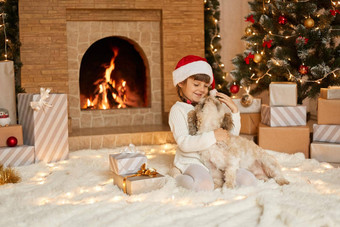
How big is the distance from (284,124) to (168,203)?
1695 millimetres

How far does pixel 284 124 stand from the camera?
10.9ft

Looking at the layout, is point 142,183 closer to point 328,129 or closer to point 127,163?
point 127,163

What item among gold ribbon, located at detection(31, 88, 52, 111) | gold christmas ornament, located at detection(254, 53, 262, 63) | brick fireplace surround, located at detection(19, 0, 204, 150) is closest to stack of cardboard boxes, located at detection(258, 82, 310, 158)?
gold christmas ornament, located at detection(254, 53, 262, 63)

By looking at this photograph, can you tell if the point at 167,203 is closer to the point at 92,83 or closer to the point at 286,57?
the point at 286,57

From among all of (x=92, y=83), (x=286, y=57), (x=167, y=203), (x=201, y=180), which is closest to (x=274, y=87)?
(x=286, y=57)

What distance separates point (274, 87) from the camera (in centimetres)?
339

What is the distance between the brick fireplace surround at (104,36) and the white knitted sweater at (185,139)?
1.51m

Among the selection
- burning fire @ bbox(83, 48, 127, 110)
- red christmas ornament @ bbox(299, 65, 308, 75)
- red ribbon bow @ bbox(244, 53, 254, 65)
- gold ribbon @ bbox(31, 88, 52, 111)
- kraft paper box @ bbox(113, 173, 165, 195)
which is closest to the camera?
kraft paper box @ bbox(113, 173, 165, 195)

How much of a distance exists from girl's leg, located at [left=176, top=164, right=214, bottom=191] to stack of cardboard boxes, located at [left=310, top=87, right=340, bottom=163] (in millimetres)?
1333

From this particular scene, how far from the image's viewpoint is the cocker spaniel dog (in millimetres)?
2234

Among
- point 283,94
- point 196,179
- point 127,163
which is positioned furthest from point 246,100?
point 127,163

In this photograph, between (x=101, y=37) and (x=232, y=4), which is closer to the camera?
(x=101, y=37)

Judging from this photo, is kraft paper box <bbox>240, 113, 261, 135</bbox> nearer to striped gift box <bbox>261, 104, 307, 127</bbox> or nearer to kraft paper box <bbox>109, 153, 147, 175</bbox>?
striped gift box <bbox>261, 104, 307, 127</bbox>

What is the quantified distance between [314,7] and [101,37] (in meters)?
2.41
